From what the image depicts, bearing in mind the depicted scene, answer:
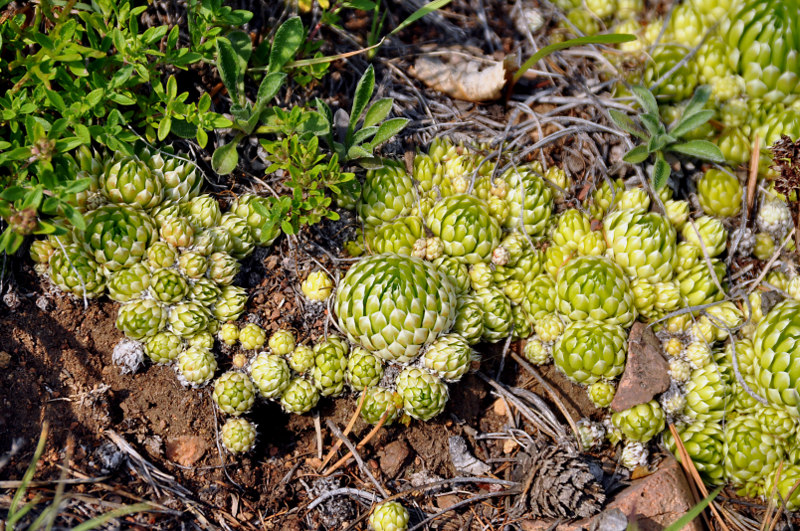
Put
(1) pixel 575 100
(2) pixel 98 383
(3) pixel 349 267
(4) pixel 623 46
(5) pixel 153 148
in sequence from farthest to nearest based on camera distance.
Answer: (4) pixel 623 46
(1) pixel 575 100
(3) pixel 349 267
(5) pixel 153 148
(2) pixel 98 383

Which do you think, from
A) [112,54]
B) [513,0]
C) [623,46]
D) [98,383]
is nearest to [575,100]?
Answer: [623,46]

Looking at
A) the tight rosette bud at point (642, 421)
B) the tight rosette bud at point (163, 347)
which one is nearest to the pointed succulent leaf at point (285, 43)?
the tight rosette bud at point (163, 347)

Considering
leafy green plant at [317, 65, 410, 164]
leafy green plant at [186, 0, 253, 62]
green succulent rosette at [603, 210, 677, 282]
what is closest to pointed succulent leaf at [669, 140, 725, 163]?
green succulent rosette at [603, 210, 677, 282]

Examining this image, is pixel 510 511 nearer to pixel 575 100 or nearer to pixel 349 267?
pixel 349 267

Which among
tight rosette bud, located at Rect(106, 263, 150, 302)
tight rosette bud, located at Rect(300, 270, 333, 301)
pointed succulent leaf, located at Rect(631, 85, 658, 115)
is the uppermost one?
pointed succulent leaf, located at Rect(631, 85, 658, 115)

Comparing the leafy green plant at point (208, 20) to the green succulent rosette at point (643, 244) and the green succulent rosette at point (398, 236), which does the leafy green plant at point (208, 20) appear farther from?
the green succulent rosette at point (643, 244)

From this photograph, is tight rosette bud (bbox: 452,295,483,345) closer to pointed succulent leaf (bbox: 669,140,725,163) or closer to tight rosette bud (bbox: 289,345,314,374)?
tight rosette bud (bbox: 289,345,314,374)
